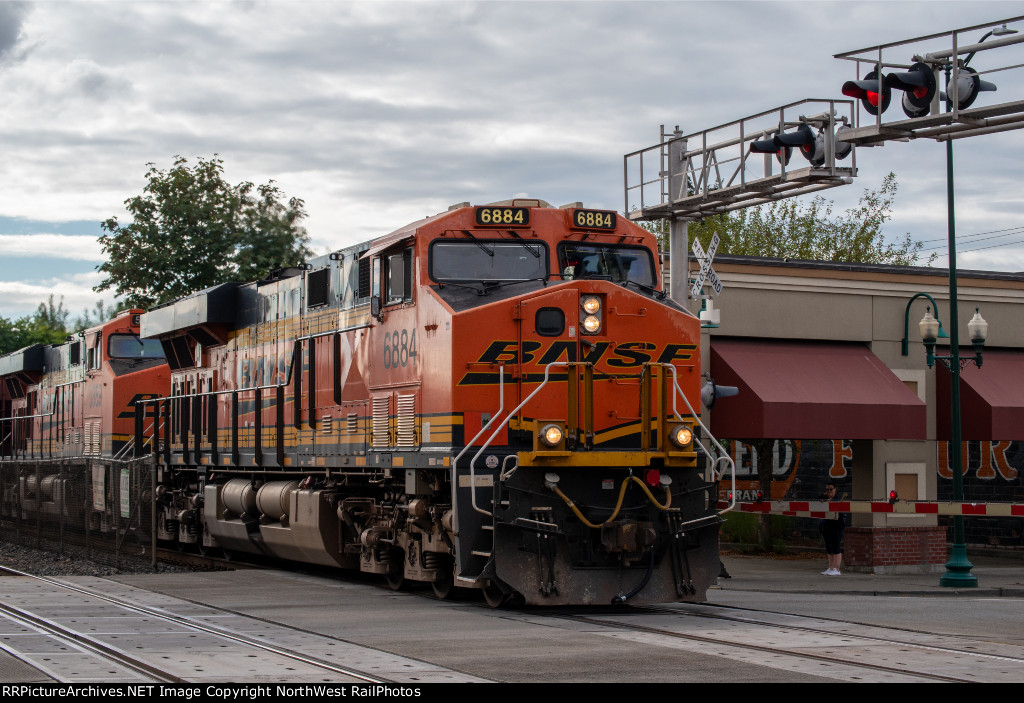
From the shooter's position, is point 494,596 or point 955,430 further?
point 955,430

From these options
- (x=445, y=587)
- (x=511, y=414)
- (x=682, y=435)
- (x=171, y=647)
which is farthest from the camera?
(x=445, y=587)

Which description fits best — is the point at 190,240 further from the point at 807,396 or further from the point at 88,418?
the point at 807,396

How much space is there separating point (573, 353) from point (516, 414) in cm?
93

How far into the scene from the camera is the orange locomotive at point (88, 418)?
74.5ft

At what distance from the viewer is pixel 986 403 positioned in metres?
21.9

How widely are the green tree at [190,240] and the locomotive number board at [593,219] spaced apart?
21.4 m

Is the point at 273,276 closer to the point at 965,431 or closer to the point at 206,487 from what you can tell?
the point at 206,487

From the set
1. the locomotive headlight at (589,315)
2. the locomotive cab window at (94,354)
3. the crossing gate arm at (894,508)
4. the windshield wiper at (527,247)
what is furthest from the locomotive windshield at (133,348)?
the locomotive headlight at (589,315)

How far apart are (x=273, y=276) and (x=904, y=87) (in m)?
10.1

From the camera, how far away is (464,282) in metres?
14.4

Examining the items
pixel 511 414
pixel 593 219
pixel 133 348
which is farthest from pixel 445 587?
pixel 133 348

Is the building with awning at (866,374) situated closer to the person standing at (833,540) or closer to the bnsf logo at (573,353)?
the person standing at (833,540)

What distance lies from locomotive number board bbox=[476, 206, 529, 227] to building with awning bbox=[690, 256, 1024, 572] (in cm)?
711

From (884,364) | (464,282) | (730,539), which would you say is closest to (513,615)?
(464,282)
